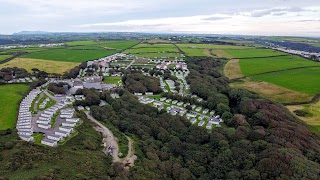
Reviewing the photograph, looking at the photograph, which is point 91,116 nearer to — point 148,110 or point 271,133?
point 148,110

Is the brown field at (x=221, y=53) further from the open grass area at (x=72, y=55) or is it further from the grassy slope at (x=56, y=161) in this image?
the grassy slope at (x=56, y=161)

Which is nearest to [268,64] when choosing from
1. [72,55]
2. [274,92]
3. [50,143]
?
[274,92]

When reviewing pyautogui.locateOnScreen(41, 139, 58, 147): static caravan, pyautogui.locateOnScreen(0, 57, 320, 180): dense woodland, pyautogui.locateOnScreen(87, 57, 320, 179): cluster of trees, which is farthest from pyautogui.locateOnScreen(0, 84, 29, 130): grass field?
pyautogui.locateOnScreen(87, 57, 320, 179): cluster of trees

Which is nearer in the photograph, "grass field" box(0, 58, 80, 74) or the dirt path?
the dirt path

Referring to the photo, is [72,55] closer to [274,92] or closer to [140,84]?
[140,84]

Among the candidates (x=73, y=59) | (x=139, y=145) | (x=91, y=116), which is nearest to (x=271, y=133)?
(x=139, y=145)

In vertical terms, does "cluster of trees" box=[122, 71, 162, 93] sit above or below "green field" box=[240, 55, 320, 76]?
below

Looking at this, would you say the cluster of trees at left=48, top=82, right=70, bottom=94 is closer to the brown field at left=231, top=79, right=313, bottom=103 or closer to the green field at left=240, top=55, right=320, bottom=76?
the brown field at left=231, top=79, right=313, bottom=103
